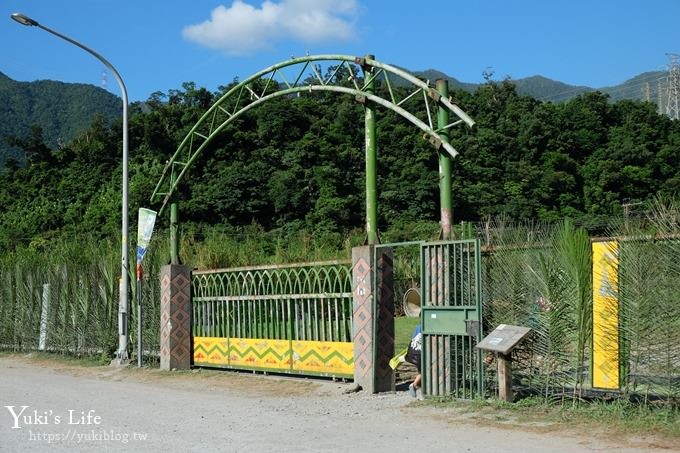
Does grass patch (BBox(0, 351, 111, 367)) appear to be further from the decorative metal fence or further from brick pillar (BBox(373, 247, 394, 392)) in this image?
brick pillar (BBox(373, 247, 394, 392))

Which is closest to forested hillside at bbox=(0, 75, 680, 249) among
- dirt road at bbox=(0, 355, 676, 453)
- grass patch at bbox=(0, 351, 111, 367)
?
grass patch at bbox=(0, 351, 111, 367)

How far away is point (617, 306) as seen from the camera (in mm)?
10375

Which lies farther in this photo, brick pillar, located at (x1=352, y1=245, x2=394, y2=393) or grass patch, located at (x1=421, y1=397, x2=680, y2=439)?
brick pillar, located at (x1=352, y1=245, x2=394, y2=393)

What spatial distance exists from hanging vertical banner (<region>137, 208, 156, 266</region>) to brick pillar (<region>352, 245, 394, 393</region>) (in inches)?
304

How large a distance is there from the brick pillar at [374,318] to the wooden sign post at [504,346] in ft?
8.68

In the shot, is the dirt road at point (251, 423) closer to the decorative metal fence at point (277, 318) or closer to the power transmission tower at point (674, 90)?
the decorative metal fence at point (277, 318)

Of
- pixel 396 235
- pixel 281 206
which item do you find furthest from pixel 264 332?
pixel 281 206

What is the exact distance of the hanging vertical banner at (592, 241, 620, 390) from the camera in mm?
10344

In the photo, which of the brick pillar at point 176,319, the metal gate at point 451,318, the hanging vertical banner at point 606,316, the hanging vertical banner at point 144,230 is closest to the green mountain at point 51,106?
the hanging vertical banner at point 144,230

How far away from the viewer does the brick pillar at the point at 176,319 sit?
1925cm

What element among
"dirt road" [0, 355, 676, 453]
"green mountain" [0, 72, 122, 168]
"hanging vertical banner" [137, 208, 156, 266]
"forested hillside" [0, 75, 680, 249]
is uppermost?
"green mountain" [0, 72, 122, 168]

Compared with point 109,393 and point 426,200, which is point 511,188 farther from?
point 109,393

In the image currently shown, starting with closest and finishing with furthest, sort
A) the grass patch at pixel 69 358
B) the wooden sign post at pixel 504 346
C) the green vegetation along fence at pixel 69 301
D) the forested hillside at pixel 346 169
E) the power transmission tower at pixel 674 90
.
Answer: the wooden sign post at pixel 504 346 → the green vegetation along fence at pixel 69 301 → the grass patch at pixel 69 358 → the forested hillside at pixel 346 169 → the power transmission tower at pixel 674 90

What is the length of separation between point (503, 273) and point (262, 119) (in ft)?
179
